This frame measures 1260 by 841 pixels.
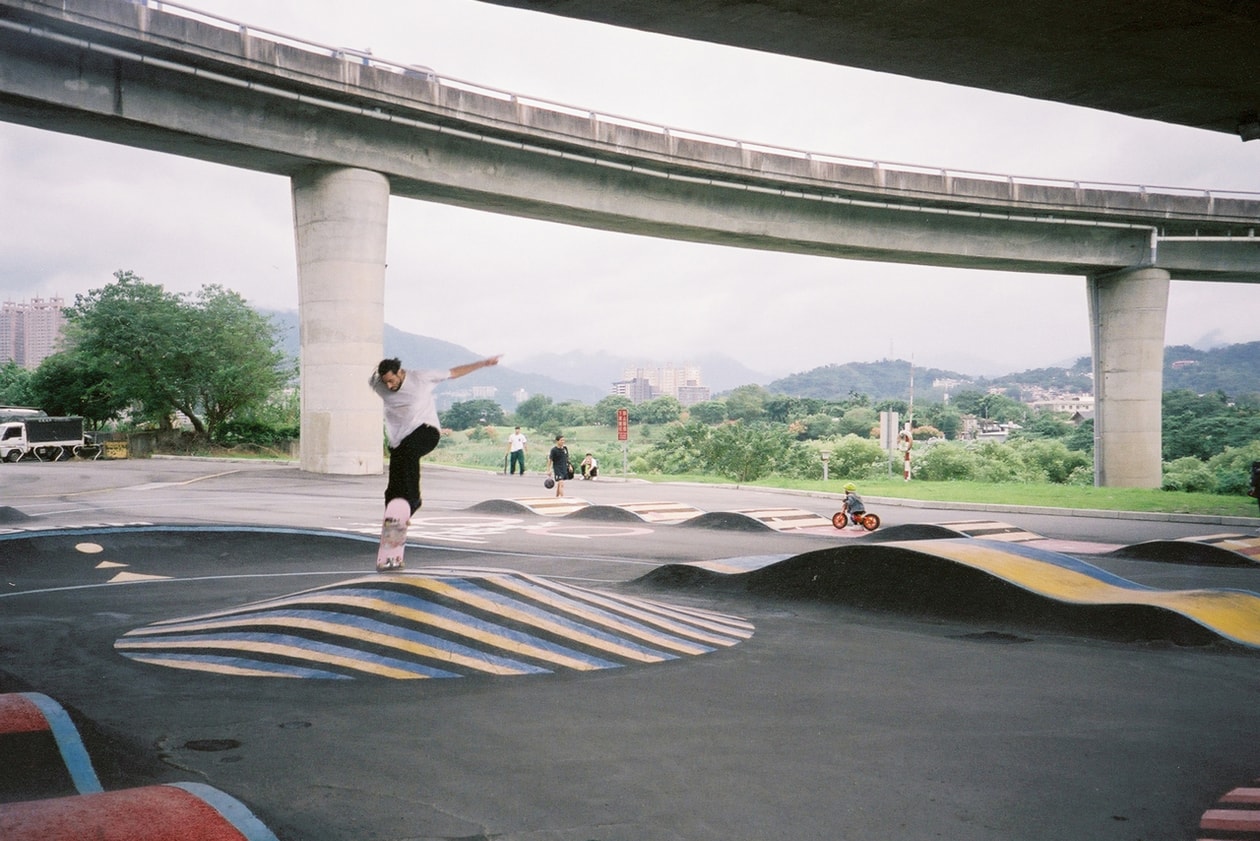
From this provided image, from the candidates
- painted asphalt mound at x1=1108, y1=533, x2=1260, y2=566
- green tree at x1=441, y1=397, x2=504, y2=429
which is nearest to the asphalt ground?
painted asphalt mound at x1=1108, y1=533, x2=1260, y2=566

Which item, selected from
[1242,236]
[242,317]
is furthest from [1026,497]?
[242,317]

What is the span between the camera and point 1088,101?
8938mm

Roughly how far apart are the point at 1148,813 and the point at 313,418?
25.5m

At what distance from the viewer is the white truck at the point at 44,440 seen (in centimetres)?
4131

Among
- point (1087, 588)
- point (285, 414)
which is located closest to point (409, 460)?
point (1087, 588)

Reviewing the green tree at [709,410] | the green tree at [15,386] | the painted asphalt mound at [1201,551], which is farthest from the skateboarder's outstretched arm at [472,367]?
the green tree at [709,410]

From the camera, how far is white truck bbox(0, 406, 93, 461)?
4131cm

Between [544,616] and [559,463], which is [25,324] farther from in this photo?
[544,616]

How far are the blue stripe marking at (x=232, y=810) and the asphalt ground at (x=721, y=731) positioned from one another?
0.09m

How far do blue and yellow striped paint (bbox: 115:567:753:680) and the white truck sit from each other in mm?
41442

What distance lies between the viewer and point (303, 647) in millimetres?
6297

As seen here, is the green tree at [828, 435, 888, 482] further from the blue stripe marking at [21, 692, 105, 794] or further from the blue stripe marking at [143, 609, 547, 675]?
the blue stripe marking at [21, 692, 105, 794]

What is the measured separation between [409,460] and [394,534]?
0.82 meters

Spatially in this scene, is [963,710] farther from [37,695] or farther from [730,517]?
[730,517]
